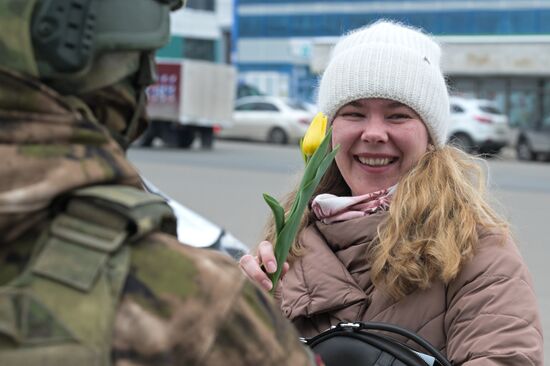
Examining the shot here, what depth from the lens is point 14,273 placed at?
122 centimetres

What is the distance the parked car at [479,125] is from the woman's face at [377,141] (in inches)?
927

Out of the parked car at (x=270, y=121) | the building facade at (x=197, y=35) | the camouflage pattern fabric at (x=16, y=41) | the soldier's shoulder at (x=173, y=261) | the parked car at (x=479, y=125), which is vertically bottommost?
the parked car at (x=270, y=121)

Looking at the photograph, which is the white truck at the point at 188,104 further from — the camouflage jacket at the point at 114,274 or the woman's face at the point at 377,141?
the camouflage jacket at the point at 114,274

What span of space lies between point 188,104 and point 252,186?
9.98 meters

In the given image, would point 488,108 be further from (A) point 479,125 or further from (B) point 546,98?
(B) point 546,98

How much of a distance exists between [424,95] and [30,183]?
158 cm

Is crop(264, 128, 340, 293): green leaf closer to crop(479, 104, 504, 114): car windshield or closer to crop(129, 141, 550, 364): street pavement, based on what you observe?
crop(129, 141, 550, 364): street pavement

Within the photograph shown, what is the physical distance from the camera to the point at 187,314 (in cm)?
124

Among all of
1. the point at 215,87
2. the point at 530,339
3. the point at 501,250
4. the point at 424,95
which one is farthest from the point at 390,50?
the point at 215,87

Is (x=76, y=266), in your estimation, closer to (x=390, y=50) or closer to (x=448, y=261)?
(x=448, y=261)

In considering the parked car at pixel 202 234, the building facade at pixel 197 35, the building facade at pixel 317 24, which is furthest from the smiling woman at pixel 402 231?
the building facade at pixel 317 24

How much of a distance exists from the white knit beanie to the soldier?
4.51 ft

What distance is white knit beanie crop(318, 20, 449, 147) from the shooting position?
258cm

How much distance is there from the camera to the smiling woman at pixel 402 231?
2.21 metres
